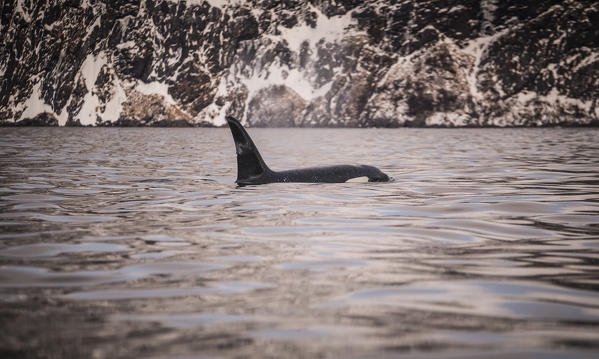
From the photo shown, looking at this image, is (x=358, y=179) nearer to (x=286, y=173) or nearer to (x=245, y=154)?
(x=286, y=173)

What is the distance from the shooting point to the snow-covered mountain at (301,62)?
140875mm

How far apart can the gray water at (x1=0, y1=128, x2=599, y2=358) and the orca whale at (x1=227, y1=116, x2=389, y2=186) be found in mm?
2477

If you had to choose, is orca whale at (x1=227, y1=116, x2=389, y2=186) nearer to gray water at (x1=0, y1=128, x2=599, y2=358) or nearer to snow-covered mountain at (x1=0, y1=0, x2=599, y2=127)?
gray water at (x1=0, y1=128, x2=599, y2=358)

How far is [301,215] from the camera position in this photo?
10188 millimetres

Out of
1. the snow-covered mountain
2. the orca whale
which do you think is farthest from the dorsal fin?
the snow-covered mountain

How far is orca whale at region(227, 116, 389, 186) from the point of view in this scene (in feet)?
49.9

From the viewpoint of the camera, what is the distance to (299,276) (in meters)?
5.86

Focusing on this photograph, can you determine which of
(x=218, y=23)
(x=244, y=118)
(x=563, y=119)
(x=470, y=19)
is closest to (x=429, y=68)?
(x=470, y=19)

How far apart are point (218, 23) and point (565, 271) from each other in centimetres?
17198

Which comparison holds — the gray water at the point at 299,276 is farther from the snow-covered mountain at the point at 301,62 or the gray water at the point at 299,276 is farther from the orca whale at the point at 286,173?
the snow-covered mountain at the point at 301,62

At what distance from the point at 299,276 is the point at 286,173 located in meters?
9.91

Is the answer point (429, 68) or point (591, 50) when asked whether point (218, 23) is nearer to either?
point (429, 68)

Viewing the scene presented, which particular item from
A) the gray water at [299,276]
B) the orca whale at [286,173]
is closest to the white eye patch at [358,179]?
the orca whale at [286,173]

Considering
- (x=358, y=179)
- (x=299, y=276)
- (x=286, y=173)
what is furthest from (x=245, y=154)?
(x=299, y=276)
